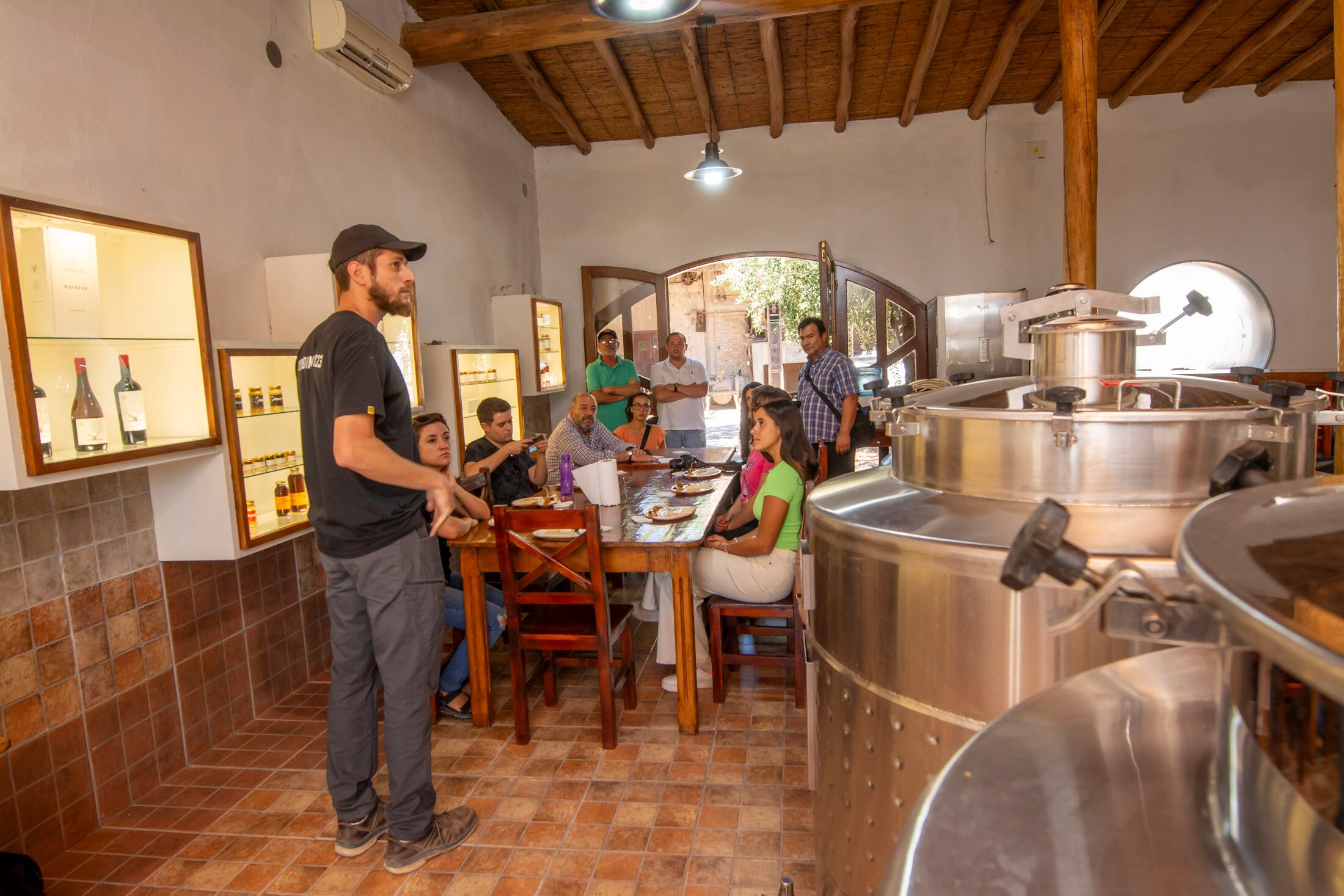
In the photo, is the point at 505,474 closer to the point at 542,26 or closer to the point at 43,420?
the point at 43,420

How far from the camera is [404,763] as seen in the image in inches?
103

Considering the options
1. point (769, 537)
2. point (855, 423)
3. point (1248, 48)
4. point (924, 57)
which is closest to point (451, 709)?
point (769, 537)

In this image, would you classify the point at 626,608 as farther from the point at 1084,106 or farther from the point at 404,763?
the point at 1084,106

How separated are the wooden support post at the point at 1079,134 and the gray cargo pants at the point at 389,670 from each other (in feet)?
16.1

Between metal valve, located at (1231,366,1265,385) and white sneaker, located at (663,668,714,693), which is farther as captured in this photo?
white sneaker, located at (663,668,714,693)

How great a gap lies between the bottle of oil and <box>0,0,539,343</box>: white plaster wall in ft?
2.42

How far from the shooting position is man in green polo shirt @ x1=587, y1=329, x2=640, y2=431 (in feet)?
23.2

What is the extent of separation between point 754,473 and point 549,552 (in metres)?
1.17

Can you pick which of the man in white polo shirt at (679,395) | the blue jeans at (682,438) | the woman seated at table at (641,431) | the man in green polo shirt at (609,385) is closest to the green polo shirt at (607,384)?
the man in green polo shirt at (609,385)

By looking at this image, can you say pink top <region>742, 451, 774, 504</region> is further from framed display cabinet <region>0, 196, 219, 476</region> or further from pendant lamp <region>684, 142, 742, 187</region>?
pendant lamp <region>684, 142, 742, 187</region>

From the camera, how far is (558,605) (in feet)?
11.9

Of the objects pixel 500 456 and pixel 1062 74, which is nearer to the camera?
pixel 500 456

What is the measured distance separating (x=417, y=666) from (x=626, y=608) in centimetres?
125

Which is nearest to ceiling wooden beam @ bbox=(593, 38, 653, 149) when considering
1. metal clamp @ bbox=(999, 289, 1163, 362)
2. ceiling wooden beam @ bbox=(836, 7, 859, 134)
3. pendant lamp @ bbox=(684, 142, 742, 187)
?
pendant lamp @ bbox=(684, 142, 742, 187)
